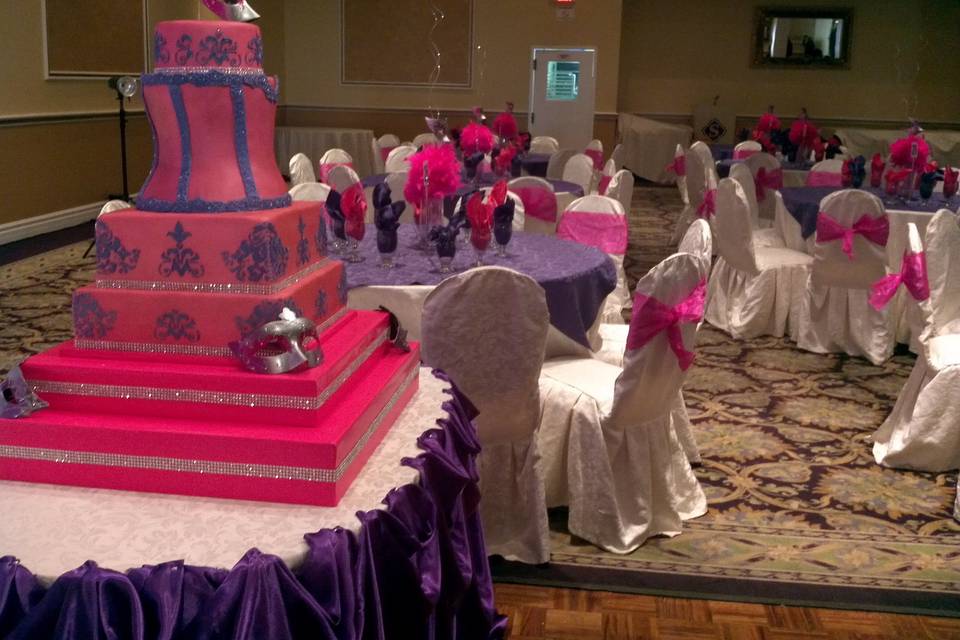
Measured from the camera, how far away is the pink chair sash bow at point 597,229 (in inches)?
172

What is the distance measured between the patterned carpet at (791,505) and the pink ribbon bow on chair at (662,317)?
663mm

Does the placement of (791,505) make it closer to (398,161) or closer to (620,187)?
(620,187)

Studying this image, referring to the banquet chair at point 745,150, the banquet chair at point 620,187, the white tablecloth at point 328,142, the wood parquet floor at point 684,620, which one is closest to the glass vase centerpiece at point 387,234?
the wood parquet floor at point 684,620

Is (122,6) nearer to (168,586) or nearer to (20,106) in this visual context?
(20,106)

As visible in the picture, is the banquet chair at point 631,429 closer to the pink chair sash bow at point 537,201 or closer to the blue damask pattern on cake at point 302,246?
the blue damask pattern on cake at point 302,246

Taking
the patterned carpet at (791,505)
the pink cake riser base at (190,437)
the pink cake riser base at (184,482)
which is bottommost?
the patterned carpet at (791,505)

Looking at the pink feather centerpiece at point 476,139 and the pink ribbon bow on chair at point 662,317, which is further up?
the pink feather centerpiece at point 476,139

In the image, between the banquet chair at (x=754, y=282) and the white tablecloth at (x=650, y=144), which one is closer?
the banquet chair at (x=754, y=282)

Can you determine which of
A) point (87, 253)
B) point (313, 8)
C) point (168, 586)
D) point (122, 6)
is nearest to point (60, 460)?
point (168, 586)

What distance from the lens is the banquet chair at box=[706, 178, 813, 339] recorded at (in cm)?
508

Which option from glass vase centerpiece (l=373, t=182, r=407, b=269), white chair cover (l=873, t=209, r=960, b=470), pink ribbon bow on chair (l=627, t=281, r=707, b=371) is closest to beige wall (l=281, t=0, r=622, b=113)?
white chair cover (l=873, t=209, r=960, b=470)

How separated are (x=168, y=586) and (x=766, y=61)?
1303 cm

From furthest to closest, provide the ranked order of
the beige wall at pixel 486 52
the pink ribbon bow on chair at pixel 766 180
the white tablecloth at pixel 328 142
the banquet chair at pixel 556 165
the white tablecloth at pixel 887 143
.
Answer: the white tablecloth at pixel 887 143 → the beige wall at pixel 486 52 → the white tablecloth at pixel 328 142 → the banquet chair at pixel 556 165 → the pink ribbon bow on chair at pixel 766 180

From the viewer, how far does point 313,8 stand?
40.1ft
